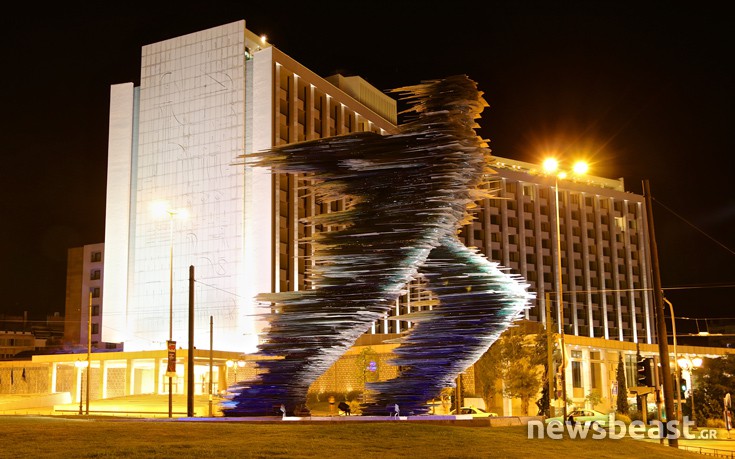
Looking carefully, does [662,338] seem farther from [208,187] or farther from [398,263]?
[208,187]

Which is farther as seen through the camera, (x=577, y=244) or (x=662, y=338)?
(x=577, y=244)

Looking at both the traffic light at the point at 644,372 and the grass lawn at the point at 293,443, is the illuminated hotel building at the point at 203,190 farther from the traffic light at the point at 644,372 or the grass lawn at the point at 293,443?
the grass lawn at the point at 293,443

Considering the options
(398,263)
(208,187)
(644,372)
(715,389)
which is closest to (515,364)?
(715,389)

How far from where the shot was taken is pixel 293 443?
16875mm

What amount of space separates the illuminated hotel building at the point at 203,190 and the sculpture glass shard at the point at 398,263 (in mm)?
41205

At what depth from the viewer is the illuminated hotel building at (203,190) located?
2623 inches

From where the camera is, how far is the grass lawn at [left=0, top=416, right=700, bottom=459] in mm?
15133

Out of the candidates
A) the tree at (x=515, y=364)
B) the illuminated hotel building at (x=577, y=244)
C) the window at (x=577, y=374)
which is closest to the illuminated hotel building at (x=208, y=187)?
the window at (x=577, y=374)

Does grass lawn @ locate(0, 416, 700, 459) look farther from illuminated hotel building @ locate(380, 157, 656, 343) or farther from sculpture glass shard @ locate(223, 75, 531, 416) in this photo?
illuminated hotel building @ locate(380, 157, 656, 343)

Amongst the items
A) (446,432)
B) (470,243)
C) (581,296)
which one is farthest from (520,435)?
(581,296)

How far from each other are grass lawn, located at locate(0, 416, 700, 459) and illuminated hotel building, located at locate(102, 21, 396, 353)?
45939 millimetres

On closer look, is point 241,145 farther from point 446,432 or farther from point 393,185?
point 446,432

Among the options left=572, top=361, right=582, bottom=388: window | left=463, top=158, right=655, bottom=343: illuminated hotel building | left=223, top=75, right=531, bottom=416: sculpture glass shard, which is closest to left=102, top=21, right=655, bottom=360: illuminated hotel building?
left=572, top=361, right=582, bottom=388: window

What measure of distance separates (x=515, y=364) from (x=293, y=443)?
31525 mm
